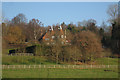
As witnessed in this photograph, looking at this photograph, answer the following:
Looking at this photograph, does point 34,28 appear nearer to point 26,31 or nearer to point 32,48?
point 26,31

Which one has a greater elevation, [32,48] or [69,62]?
[32,48]

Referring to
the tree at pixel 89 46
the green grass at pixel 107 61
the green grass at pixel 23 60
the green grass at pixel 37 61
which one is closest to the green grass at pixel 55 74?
the green grass at pixel 23 60

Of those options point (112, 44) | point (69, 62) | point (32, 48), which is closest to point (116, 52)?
point (112, 44)

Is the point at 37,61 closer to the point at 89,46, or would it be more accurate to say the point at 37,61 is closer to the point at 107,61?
the point at 89,46

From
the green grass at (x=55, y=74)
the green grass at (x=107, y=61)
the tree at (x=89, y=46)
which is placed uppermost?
the tree at (x=89, y=46)

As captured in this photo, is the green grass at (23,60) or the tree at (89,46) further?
the tree at (89,46)

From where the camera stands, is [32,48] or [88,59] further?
[32,48]

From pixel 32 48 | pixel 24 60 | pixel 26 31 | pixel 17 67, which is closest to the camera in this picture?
pixel 17 67

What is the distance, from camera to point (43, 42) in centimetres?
2567

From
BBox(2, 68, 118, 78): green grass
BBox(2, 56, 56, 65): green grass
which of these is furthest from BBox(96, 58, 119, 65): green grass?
BBox(2, 68, 118, 78): green grass

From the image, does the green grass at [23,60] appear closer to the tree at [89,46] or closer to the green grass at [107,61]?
the tree at [89,46]

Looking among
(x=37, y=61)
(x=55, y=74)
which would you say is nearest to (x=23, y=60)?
(x=37, y=61)

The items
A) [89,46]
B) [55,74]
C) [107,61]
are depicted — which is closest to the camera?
[55,74]

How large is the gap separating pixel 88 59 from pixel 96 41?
2.93 metres
